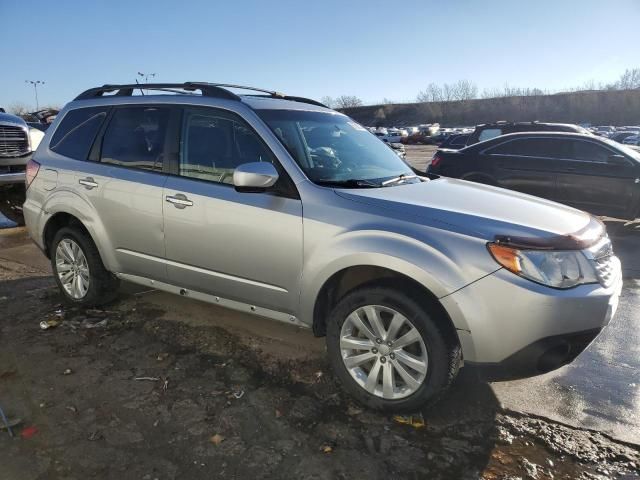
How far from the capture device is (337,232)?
2973mm

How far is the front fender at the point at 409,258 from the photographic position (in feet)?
8.57

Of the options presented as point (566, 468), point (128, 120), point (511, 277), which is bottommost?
point (566, 468)

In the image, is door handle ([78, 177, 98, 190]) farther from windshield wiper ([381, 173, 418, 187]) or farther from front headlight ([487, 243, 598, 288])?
front headlight ([487, 243, 598, 288])

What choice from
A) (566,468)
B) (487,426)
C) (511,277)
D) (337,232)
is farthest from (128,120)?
(566,468)

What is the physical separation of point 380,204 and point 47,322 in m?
3.09

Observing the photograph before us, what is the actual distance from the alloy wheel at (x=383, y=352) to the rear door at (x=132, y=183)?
1.66 metres

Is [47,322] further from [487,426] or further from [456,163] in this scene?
[456,163]

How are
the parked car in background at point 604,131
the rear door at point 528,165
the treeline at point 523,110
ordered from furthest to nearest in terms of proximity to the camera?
the treeline at point 523,110, the parked car in background at point 604,131, the rear door at point 528,165

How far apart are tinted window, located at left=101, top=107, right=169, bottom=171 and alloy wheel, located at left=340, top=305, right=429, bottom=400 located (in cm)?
197

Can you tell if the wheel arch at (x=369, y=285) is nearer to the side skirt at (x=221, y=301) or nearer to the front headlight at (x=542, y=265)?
the side skirt at (x=221, y=301)

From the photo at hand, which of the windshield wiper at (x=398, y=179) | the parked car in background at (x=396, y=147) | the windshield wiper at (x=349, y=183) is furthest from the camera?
the parked car in background at (x=396, y=147)

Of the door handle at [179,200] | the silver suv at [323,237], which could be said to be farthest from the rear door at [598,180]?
the door handle at [179,200]

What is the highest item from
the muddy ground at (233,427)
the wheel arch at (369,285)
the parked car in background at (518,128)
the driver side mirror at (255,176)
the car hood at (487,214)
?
the parked car in background at (518,128)

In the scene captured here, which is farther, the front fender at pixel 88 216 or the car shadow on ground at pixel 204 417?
the front fender at pixel 88 216
